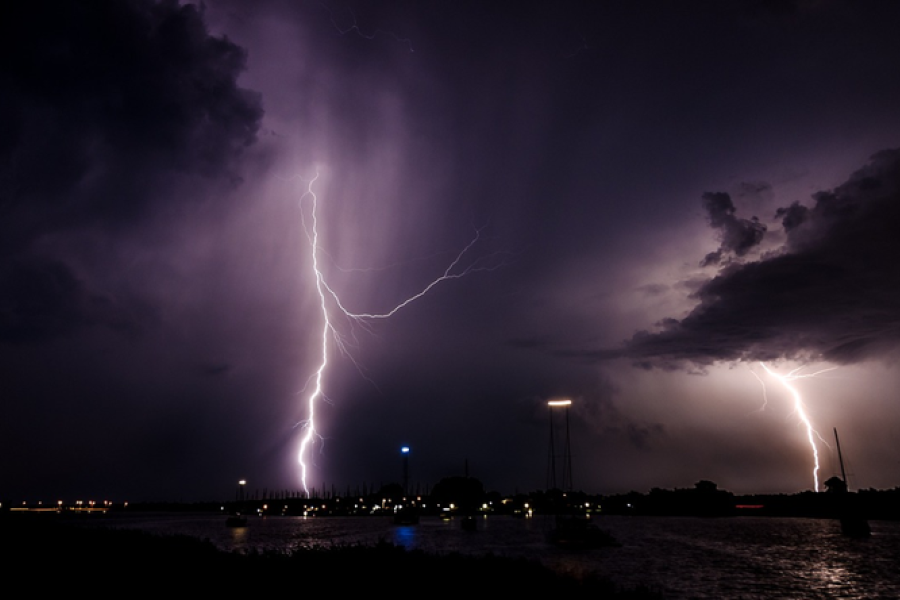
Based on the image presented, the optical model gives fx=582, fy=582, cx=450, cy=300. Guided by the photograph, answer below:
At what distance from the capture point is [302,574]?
2316cm

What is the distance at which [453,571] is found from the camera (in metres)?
24.0

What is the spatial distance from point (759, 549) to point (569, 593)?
234ft

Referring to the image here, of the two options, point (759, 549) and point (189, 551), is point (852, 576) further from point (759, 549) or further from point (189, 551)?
point (189, 551)

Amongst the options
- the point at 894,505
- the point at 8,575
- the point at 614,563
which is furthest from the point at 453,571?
the point at 894,505

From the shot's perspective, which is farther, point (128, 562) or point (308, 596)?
point (128, 562)

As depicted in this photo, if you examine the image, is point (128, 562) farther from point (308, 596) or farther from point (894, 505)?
point (894, 505)

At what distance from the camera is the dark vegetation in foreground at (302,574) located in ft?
69.5

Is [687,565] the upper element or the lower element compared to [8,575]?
lower

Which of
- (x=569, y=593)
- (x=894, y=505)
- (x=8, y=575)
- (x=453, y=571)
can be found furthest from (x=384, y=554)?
(x=894, y=505)

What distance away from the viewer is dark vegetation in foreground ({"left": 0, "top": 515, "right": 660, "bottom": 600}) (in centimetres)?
2119

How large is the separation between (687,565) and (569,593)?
4160 centimetres

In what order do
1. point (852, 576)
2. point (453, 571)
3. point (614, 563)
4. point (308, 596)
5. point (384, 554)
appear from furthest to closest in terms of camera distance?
point (614, 563) < point (852, 576) < point (384, 554) < point (453, 571) < point (308, 596)

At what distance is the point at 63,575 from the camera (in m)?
24.4

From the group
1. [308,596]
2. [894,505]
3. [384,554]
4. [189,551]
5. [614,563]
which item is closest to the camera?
[308,596]
